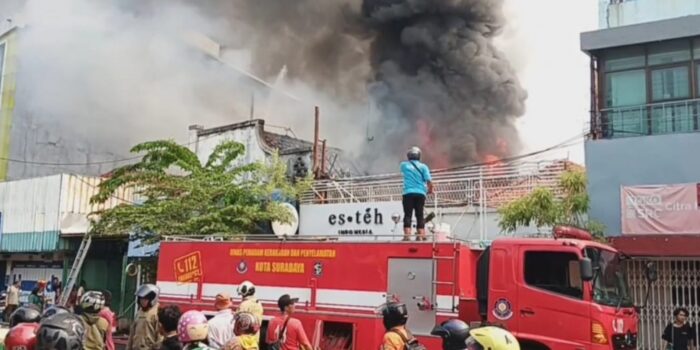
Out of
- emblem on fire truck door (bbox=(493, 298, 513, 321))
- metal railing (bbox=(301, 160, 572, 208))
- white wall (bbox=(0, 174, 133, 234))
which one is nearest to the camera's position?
emblem on fire truck door (bbox=(493, 298, 513, 321))

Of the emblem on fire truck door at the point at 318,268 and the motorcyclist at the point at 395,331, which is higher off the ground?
the emblem on fire truck door at the point at 318,268

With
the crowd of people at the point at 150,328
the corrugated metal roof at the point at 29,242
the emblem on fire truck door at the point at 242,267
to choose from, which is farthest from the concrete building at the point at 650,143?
the corrugated metal roof at the point at 29,242

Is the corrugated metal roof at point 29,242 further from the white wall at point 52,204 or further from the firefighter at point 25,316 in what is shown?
the firefighter at point 25,316

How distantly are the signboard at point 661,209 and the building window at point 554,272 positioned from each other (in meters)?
4.82

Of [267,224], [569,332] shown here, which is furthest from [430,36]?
[569,332]

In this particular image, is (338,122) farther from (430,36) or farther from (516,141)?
(516,141)

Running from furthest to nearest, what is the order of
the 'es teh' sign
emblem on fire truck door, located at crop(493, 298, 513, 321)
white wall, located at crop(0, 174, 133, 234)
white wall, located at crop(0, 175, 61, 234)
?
white wall, located at crop(0, 175, 61, 234)
white wall, located at crop(0, 174, 133, 234)
the 'es teh' sign
emblem on fire truck door, located at crop(493, 298, 513, 321)

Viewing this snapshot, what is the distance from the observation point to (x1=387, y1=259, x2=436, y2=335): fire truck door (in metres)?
9.16

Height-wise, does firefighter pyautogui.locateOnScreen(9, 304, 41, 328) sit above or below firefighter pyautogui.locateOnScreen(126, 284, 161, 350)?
above

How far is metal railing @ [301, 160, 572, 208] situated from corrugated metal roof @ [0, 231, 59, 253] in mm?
8590

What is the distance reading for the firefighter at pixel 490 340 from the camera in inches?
123

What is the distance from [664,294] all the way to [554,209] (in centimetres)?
244

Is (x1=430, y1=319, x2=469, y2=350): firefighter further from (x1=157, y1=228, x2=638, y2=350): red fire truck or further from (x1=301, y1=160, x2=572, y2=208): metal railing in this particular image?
(x1=301, y1=160, x2=572, y2=208): metal railing

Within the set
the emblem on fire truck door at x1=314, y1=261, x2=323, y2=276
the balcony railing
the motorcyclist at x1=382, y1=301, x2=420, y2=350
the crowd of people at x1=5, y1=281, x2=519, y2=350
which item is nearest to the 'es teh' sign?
the emblem on fire truck door at x1=314, y1=261, x2=323, y2=276
